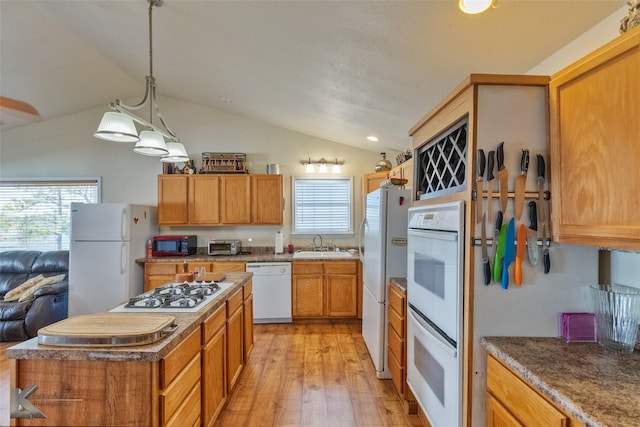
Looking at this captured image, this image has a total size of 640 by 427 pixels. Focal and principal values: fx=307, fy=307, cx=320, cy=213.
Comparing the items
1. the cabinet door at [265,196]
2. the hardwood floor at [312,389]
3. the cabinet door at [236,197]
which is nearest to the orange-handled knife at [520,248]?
the hardwood floor at [312,389]

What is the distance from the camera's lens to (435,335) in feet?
5.21

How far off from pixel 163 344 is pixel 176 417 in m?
0.40

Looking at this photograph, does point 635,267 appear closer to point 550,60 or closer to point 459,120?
point 459,120

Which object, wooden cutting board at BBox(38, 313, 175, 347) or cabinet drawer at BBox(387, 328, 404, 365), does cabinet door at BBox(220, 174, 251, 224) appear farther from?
wooden cutting board at BBox(38, 313, 175, 347)

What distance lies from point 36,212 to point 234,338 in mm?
4071

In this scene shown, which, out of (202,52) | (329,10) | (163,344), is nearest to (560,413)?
(163,344)

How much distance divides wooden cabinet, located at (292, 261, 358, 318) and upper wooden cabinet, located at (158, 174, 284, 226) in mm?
879

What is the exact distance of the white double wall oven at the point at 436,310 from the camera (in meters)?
1.39

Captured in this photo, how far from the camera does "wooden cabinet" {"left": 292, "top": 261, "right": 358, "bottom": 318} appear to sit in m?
4.02

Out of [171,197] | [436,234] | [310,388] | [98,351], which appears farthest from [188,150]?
[436,234]

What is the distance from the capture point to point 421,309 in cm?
182

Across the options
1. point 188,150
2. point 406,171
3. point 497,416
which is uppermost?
point 188,150

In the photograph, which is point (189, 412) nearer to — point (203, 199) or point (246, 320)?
point (246, 320)

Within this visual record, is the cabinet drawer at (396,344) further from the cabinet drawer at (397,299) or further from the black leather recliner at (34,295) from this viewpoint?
the black leather recliner at (34,295)
